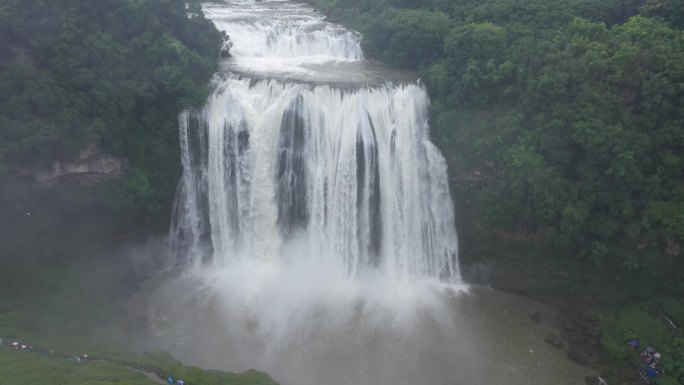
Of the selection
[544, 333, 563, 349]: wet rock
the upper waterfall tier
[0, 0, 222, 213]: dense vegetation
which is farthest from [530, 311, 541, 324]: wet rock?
[0, 0, 222, 213]: dense vegetation

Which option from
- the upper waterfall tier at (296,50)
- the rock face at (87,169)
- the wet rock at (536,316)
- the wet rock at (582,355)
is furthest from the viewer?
the upper waterfall tier at (296,50)

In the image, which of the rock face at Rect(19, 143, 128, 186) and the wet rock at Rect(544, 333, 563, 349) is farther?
the rock face at Rect(19, 143, 128, 186)

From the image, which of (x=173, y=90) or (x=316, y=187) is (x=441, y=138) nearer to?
(x=316, y=187)

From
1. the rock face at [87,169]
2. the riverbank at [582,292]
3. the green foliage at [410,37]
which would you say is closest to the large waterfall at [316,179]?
the riverbank at [582,292]

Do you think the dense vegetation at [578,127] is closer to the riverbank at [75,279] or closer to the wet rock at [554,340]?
the wet rock at [554,340]

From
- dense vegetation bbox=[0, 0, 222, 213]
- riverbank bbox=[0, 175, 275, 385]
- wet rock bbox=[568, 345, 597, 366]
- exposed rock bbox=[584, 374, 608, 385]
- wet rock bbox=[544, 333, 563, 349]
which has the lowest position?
exposed rock bbox=[584, 374, 608, 385]

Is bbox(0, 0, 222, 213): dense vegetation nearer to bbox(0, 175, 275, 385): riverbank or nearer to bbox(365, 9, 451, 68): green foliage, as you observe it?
bbox(0, 175, 275, 385): riverbank

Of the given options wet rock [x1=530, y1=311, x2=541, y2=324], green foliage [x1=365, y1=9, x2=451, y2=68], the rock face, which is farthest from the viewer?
green foliage [x1=365, y1=9, x2=451, y2=68]

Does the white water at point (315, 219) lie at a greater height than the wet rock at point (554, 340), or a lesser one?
greater
